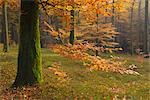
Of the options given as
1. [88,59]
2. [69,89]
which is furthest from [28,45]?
[88,59]

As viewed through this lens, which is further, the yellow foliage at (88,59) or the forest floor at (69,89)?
the forest floor at (69,89)

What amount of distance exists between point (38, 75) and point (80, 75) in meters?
5.71

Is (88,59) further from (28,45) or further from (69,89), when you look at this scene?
(28,45)

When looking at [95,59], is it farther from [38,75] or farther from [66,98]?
[38,75]

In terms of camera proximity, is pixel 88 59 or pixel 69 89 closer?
pixel 88 59

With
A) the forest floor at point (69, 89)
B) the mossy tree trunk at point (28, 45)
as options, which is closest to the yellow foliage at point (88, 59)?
the forest floor at point (69, 89)

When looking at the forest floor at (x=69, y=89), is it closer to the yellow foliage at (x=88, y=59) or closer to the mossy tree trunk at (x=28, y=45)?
the mossy tree trunk at (x=28, y=45)

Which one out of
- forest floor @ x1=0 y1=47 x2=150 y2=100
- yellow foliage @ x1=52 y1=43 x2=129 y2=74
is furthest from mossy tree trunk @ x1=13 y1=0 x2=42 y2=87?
yellow foliage @ x1=52 y1=43 x2=129 y2=74

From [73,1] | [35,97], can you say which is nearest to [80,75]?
[35,97]

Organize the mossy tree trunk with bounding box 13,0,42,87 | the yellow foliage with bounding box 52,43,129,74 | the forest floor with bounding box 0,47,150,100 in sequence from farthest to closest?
1. the mossy tree trunk with bounding box 13,0,42,87
2. the forest floor with bounding box 0,47,150,100
3. the yellow foliage with bounding box 52,43,129,74

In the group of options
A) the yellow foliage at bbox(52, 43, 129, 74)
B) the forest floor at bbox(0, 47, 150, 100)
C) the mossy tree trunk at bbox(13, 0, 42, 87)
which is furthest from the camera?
the mossy tree trunk at bbox(13, 0, 42, 87)

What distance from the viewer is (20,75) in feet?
49.4

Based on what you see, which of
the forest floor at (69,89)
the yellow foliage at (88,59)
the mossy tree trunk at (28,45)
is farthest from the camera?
the mossy tree trunk at (28,45)

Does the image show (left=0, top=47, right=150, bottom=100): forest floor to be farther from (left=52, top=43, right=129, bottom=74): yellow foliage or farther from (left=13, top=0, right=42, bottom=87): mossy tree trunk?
(left=52, top=43, right=129, bottom=74): yellow foliage
